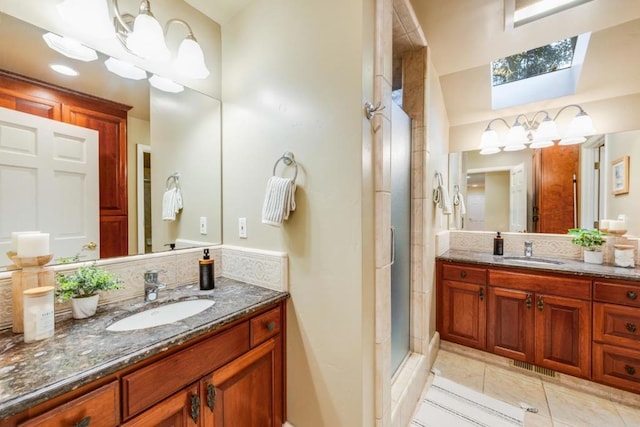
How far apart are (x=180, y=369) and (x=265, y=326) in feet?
1.32

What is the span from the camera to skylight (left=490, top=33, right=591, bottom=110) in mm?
2223

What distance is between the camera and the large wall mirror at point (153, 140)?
103 cm

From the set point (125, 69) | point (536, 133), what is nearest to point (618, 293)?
point (536, 133)

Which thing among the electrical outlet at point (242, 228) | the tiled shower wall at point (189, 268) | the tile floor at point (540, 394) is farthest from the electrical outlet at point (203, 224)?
the tile floor at point (540, 394)

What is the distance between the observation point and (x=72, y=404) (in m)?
0.66

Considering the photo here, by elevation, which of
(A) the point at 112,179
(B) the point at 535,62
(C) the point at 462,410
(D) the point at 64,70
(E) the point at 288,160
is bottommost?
(C) the point at 462,410

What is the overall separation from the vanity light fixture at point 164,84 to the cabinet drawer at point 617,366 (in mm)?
3167

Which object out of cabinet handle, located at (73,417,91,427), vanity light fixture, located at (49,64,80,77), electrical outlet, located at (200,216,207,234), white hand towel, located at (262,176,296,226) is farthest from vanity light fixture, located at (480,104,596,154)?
cabinet handle, located at (73,417,91,427)

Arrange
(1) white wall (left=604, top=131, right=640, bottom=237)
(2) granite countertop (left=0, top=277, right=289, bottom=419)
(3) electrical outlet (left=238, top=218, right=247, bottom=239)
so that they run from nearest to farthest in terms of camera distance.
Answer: (2) granite countertop (left=0, top=277, right=289, bottom=419)
(3) electrical outlet (left=238, top=218, right=247, bottom=239)
(1) white wall (left=604, top=131, right=640, bottom=237)

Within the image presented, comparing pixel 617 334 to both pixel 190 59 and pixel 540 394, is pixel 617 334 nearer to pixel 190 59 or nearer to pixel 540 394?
pixel 540 394

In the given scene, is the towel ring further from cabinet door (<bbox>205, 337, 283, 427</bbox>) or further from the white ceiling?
the white ceiling

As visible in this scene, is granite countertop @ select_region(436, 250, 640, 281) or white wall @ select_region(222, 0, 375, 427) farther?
granite countertop @ select_region(436, 250, 640, 281)

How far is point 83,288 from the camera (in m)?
1.04

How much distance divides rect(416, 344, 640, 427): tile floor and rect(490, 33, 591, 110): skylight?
7.75 ft
